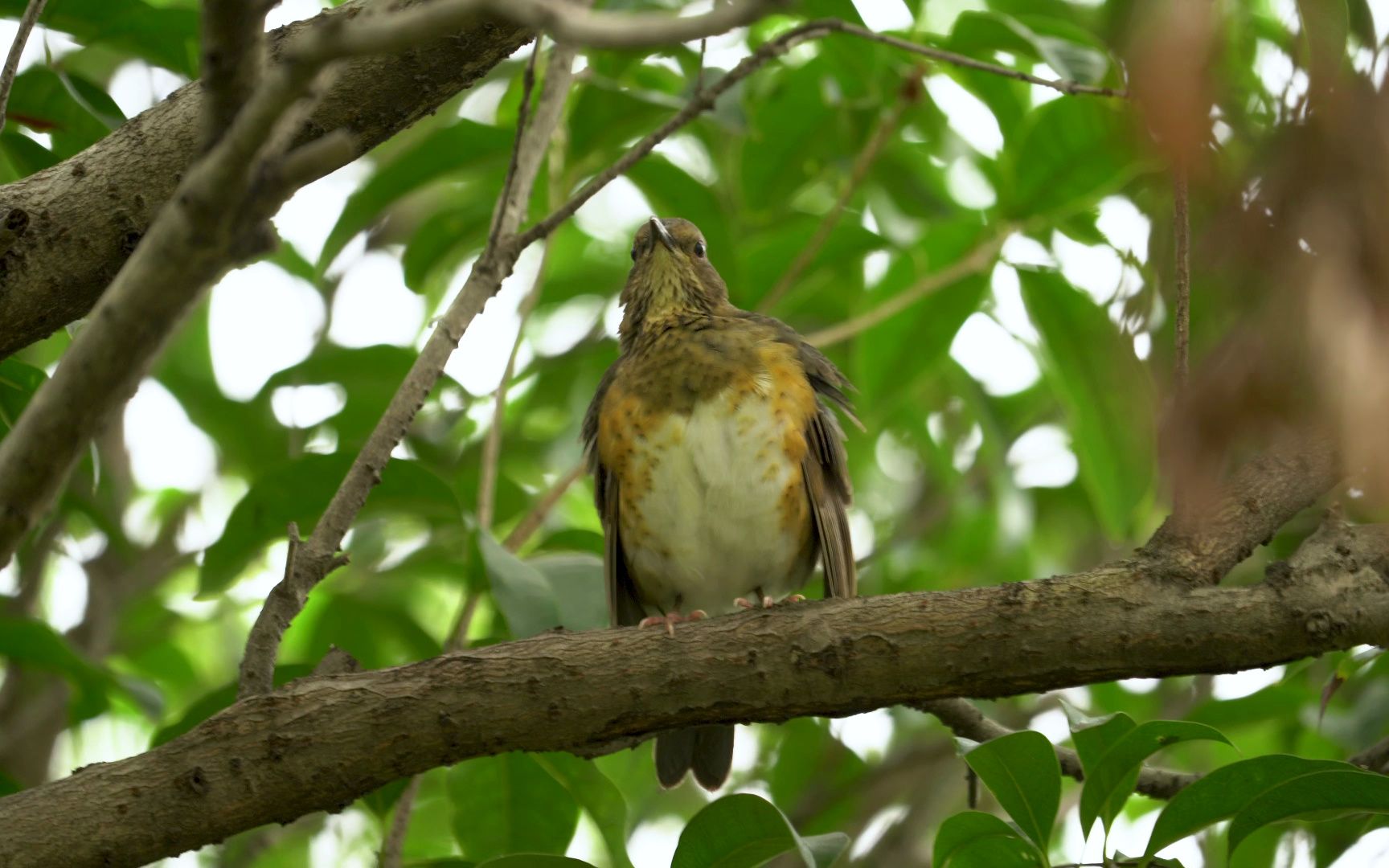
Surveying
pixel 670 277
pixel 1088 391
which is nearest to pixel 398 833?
pixel 670 277

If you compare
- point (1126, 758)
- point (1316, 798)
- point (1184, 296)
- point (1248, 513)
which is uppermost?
point (1184, 296)

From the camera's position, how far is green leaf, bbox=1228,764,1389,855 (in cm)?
239

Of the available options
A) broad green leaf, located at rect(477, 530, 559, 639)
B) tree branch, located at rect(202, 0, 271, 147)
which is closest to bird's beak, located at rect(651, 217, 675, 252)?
broad green leaf, located at rect(477, 530, 559, 639)

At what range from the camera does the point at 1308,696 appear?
3908 mm

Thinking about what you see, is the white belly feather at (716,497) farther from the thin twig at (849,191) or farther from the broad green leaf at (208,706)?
the broad green leaf at (208,706)

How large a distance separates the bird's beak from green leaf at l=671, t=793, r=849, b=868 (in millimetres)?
2579

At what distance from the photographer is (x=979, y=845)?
255 cm

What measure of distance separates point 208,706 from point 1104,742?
210 cm

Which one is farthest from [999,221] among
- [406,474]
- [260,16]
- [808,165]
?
[260,16]

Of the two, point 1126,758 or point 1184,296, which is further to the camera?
point 1126,758

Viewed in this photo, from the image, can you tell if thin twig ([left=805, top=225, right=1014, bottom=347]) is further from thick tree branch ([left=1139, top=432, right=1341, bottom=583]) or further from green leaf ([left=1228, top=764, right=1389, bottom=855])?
green leaf ([left=1228, top=764, right=1389, bottom=855])

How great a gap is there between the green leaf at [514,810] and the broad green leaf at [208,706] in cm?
51

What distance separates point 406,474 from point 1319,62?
2.82 metres

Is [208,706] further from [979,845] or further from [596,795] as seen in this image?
[979,845]
